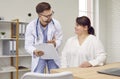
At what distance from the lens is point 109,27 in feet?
17.1

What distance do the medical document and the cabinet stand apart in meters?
1.38

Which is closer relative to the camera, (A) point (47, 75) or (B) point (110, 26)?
(A) point (47, 75)

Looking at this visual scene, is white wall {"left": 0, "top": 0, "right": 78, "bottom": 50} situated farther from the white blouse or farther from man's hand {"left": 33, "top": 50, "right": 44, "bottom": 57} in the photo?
the white blouse

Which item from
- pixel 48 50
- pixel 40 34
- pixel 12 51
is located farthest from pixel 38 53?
pixel 12 51

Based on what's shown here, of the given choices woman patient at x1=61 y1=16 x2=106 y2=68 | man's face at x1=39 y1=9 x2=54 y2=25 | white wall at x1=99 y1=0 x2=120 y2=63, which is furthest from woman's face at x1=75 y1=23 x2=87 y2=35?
white wall at x1=99 y1=0 x2=120 y2=63

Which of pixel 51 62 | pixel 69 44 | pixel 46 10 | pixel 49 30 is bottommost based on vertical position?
pixel 51 62

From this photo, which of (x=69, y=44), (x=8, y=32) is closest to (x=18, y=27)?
(x=8, y=32)

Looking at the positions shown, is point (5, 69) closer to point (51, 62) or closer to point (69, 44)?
point (51, 62)

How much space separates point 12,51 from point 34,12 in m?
0.99

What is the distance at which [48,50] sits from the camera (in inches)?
90.8

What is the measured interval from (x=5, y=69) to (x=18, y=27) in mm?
770

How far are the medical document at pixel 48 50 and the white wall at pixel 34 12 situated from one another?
1765 mm

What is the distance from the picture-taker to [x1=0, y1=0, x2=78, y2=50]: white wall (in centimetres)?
384

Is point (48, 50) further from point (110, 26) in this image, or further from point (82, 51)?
point (110, 26)
